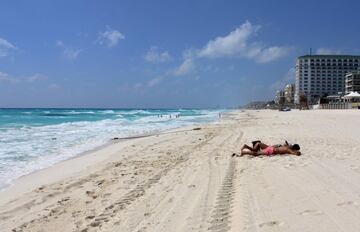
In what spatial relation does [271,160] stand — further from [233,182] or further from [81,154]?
[81,154]

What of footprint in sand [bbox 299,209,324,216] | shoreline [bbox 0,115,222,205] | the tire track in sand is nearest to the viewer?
the tire track in sand

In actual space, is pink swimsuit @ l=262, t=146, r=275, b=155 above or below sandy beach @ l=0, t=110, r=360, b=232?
above

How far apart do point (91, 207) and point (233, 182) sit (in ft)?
8.05

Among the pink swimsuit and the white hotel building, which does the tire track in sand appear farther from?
the white hotel building

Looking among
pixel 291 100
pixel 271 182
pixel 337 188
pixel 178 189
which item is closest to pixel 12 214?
pixel 178 189

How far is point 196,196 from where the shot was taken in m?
5.90

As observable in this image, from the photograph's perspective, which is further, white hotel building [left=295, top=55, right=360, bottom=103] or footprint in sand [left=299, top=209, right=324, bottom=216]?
white hotel building [left=295, top=55, right=360, bottom=103]

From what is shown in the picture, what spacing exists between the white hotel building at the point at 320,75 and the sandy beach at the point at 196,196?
14774cm

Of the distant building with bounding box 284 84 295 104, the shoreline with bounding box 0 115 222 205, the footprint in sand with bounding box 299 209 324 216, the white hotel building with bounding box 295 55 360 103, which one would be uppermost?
the white hotel building with bounding box 295 55 360 103

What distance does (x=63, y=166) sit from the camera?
10430 millimetres

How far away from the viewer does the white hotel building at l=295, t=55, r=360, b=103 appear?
15000cm

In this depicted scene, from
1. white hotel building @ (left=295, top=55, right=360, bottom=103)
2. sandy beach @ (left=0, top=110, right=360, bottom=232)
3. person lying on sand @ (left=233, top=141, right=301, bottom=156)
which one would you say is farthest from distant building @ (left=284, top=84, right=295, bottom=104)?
sandy beach @ (left=0, top=110, right=360, bottom=232)

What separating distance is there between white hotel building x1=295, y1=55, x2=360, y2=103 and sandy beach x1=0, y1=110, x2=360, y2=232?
14774 centimetres

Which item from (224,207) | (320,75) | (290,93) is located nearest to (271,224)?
(224,207)
